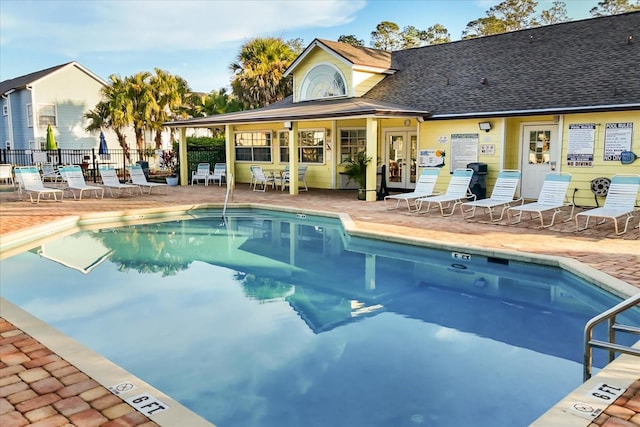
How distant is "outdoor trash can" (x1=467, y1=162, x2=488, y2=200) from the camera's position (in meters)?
14.1

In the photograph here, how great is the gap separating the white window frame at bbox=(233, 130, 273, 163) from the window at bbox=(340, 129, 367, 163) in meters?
3.51

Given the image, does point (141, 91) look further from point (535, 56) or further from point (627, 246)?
point (627, 246)

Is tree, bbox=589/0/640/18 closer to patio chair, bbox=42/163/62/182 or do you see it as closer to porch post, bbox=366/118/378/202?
porch post, bbox=366/118/378/202

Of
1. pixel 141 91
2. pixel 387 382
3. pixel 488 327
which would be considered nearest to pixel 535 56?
pixel 488 327

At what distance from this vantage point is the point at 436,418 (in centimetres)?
383

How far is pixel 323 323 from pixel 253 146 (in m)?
16.2

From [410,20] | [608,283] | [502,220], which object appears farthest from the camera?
[410,20]

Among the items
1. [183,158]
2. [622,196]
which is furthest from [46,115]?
[622,196]

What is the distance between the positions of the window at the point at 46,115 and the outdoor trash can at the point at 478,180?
26.3 meters

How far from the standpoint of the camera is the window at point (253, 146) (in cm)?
2076

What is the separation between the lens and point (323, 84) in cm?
1920

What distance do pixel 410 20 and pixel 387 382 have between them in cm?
3854

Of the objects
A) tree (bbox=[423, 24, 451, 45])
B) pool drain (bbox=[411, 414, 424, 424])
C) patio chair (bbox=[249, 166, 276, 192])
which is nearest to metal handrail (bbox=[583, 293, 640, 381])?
pool drain (bbox=[411, 414, 424, 424])

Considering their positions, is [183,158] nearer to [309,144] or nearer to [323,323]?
[309,144]
